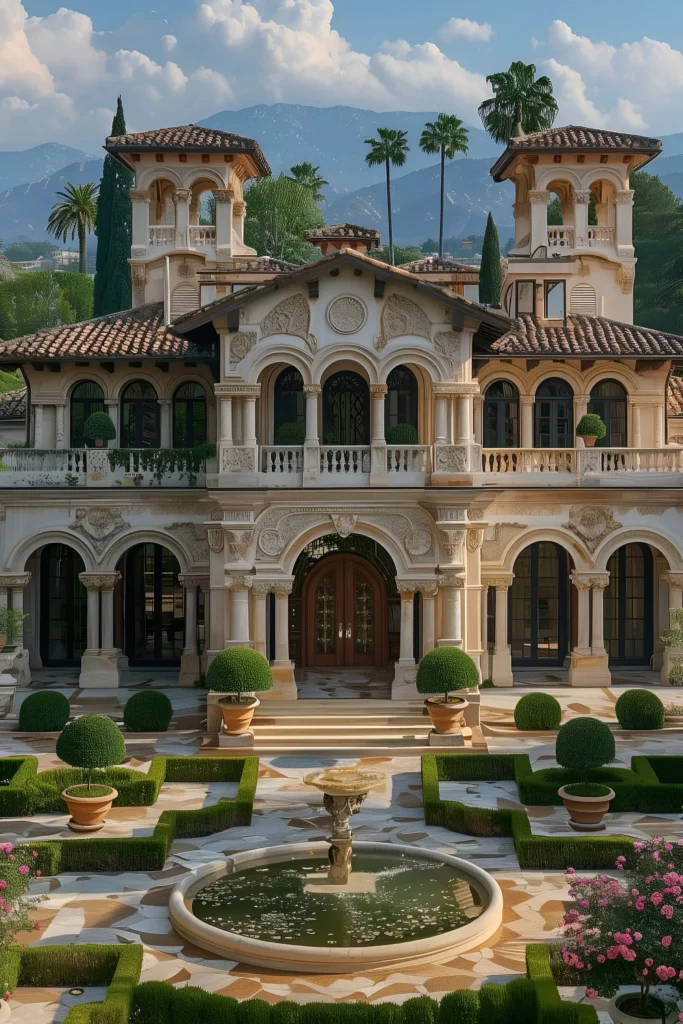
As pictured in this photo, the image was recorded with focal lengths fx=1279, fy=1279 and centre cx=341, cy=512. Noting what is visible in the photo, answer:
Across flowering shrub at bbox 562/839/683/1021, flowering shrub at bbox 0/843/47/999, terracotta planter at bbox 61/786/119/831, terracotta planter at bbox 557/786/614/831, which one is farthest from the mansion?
flowering shrub at bbox 562/839/683/1021

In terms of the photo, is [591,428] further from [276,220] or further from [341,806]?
[276,220]

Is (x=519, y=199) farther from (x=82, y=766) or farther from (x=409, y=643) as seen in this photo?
(x=82, y=766)

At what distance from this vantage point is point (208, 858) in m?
21.8

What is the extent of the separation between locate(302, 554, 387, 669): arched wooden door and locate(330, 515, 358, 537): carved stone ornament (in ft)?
13.3

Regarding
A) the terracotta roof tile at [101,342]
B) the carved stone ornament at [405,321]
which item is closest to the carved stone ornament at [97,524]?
the terracotta roof tile at [101,342]

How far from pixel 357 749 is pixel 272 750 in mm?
1957

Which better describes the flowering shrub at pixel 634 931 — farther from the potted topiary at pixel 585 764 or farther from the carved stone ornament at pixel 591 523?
the carved stone ornament at pixel 591 523

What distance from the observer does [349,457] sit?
32.9 metres

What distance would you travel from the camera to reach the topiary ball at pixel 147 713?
30562 mm

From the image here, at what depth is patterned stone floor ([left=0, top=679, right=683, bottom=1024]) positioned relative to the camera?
657 inches

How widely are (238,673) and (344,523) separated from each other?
208 inches

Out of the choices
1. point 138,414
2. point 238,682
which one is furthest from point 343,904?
point 138,414

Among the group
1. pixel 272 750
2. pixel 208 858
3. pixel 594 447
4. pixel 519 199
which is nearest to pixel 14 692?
pixel 272 750

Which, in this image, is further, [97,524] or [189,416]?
[189,416]
